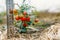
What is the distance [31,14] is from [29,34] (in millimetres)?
187

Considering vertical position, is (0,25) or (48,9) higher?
(48,9)

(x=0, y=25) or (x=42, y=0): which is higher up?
(x=42, y=0)

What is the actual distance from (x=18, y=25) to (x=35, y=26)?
6.2 inches

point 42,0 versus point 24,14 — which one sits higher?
point 42,0

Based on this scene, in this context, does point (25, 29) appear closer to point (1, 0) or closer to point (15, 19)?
point (15, 19)

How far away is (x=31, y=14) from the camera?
6.30ft

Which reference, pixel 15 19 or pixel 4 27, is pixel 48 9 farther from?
pixel 4 27

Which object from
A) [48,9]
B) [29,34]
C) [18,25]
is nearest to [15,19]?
[18,25]

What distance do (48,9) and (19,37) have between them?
1.22 ft

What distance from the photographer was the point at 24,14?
191 centimetres

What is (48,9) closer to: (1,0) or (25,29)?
(25,29)

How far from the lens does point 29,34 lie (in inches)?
75.9

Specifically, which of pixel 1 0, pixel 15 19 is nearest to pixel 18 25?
pixel 15 19

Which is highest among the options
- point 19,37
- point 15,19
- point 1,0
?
point 1,0
